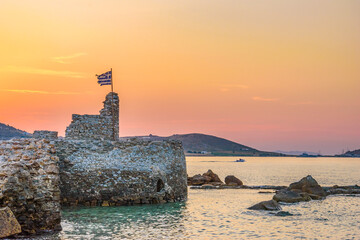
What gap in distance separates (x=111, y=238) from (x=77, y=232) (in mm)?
1590

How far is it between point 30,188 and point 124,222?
4917 millimetres

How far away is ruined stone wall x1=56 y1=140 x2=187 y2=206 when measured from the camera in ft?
78.0

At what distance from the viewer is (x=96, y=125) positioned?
29.2m

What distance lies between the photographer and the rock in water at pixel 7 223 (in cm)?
1456

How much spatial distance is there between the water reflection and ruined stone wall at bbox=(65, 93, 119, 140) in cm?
676

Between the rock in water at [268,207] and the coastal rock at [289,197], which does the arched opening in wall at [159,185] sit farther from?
the coastal rock at [289,197]

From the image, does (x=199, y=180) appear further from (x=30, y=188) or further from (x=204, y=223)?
(x=30, y=188)

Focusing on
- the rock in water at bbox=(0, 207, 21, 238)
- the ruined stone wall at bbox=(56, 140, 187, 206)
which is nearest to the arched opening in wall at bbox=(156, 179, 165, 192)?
the ruined stone wall at bbox=(56, 140, 187, 206)

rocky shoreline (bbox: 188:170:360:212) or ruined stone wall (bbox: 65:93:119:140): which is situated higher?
ruined stone wall (bbox: 65:93:119:140)

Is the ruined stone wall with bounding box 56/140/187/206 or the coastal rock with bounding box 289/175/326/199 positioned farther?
the coastal rock with bounding box 289/175/326/199

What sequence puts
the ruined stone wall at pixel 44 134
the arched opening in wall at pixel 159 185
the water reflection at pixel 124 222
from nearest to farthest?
the water reflection at pixel 124 222
the arched opening in wall at pixel 159 185
the ruined stone wall at pixel 44 134

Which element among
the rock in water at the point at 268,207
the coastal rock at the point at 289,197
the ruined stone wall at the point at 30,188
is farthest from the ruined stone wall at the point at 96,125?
the ruined stone wall at the point at 30,188

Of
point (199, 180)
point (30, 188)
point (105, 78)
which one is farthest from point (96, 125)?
point (199, 180)

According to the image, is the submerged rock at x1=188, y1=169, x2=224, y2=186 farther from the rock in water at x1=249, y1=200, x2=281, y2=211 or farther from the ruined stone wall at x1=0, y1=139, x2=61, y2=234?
the ruined stone wall at x1=0, y1=139, x2=61, y2=234
